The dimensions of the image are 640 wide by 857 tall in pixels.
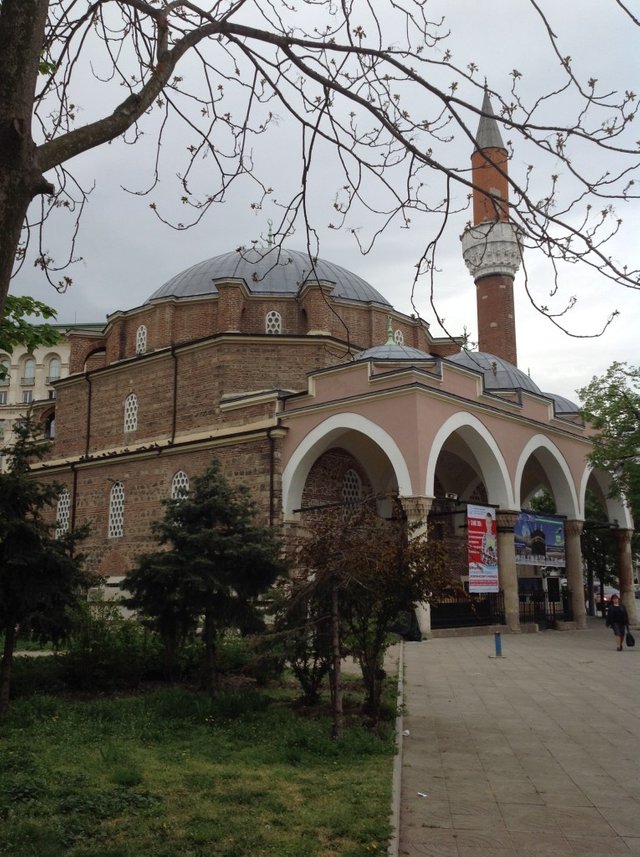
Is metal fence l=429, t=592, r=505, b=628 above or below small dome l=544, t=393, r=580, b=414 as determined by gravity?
below

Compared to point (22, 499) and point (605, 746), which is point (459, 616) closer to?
point (605, 746)

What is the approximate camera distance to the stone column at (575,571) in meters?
21.8

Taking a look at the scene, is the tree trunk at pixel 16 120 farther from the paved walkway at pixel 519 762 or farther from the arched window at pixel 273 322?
the arched window at pixel 273 322

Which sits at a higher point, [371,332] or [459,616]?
[371,332]

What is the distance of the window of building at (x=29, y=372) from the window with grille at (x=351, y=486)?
152 feet

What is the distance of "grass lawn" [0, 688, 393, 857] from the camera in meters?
4.21

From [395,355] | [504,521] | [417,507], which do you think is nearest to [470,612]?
[504,521]

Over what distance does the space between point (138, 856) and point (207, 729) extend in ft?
10.7

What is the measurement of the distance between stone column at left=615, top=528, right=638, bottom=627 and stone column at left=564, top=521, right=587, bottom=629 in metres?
1.97

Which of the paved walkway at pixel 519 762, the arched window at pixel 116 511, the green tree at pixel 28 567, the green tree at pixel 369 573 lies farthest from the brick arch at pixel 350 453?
the green tree at pixel 28 567

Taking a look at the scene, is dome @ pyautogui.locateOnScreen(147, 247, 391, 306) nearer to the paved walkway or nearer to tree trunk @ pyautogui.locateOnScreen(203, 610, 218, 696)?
the paved walkway

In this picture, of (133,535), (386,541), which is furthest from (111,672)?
(133,535)

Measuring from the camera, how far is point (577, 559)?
22125 millimetres

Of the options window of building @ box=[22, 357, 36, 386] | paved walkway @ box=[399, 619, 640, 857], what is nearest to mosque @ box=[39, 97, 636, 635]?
paved walkway @ box=[399, 619, 640, 857]
